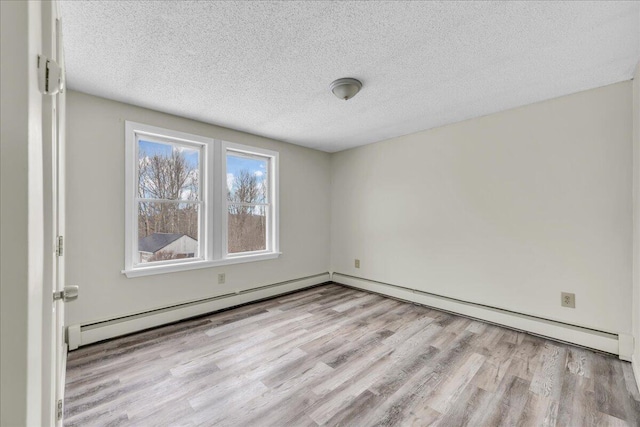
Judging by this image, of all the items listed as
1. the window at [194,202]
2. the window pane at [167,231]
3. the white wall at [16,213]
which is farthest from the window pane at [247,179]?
the white wall at [16,213]

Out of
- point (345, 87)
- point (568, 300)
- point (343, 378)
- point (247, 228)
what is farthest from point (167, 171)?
point (568, 300)

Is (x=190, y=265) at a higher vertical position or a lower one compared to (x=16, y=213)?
lower

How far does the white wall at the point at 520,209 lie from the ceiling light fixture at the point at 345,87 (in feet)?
5.17

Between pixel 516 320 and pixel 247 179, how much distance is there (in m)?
3.45

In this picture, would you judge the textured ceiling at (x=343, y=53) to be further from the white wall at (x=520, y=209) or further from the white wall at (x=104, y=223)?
the white wall at (x=520, y=209)

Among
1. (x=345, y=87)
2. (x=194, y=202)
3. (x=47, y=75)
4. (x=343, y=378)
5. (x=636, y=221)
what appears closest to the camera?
(x=47, y=75)

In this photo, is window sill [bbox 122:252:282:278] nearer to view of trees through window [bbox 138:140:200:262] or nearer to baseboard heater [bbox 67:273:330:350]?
view of trees through window [bbox 138:140:200:262]

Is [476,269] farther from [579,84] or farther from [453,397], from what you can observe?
[579,84]

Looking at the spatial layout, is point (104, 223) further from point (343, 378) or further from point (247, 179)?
point (343, 378)

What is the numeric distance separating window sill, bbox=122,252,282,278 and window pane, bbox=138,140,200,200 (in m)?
0.73

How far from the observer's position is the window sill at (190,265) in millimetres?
2639

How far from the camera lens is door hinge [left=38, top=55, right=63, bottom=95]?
614mm

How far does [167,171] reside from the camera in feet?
9.66

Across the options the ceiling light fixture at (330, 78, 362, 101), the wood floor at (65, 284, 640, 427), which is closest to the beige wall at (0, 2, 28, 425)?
the wood floor at (65, 284, 640, 427)
